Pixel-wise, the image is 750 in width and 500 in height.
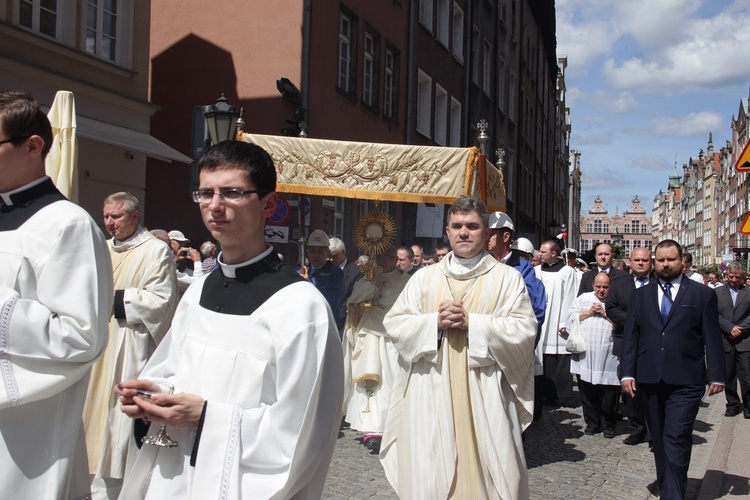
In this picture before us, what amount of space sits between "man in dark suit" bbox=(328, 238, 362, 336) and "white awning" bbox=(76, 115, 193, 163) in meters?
4.92

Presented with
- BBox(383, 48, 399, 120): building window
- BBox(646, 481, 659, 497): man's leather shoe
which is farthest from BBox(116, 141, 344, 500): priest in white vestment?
BBox(383, 48, 399, 120): building window

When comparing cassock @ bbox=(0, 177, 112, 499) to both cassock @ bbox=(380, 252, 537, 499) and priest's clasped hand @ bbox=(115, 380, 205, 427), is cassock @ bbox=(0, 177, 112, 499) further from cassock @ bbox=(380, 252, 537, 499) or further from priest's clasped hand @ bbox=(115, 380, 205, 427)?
cassock @ bbox=(380, 252, 537, 499)

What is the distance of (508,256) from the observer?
24.2 ft

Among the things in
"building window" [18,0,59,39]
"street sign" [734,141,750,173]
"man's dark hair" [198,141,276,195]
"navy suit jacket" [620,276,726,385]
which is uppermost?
"building window" [18,0,59,39]

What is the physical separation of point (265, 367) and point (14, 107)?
4.09 feet

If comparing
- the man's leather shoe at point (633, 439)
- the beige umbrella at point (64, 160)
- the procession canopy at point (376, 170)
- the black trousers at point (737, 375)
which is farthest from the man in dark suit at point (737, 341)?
the beige umbrella at point (64, 160)

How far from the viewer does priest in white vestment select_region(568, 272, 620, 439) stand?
947cm

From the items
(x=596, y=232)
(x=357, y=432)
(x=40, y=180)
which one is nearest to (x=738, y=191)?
(x=357, y=432)

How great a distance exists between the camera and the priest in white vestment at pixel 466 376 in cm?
485

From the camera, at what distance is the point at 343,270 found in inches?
349

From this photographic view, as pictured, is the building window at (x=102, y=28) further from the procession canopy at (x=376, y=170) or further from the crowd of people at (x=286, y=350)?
the procession canopy at (x=376, y=170)

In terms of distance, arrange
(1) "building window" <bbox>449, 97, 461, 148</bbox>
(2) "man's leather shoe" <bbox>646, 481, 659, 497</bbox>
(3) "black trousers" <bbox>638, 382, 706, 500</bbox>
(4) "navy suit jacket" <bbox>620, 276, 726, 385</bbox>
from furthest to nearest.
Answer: (1) "building window" <bbox>449, 97, 461, 148</bbox>
(2) "man's leather shoe" <bbox>646, 481, 659, 497</bbox>
(4) "navy suit jacket" <bbox>620, 276, 726, 385</bbox>
(3) "black trousers" <bbox>638, 382, 706, 500</bbox>

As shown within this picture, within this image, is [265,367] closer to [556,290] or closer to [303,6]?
[556,290]

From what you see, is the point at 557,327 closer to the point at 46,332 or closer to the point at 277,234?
the point at 277,234
